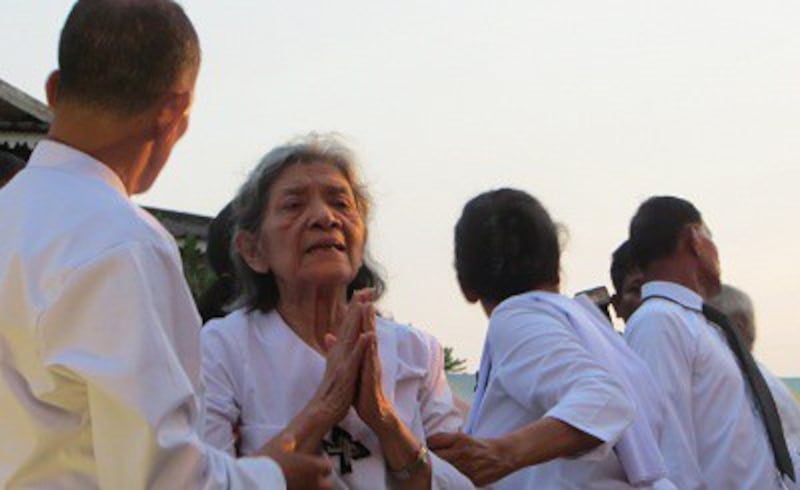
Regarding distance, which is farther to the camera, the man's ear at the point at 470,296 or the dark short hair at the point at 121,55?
the man's ear at the point at 470,296

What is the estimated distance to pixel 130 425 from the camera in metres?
2.68

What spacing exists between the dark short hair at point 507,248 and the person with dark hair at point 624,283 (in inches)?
77.4

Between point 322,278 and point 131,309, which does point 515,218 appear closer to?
point 322,278

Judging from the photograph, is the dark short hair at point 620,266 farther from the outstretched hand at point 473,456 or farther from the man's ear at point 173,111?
the man's ear at point 173,111

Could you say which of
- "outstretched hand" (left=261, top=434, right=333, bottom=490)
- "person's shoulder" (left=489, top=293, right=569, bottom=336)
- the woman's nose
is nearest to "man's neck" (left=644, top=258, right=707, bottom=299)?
"person's shoulder" (left=489, top=293, right=569, bottom=336)

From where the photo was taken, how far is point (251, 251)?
14.2 ft

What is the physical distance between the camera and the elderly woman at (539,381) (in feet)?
14.2

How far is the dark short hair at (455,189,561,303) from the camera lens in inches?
192

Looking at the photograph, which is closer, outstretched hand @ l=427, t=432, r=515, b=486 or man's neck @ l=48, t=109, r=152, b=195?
man's neck @ l=48, t=109, r=152, b=195

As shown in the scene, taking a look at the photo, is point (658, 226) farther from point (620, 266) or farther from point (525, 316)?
point (525, 316)

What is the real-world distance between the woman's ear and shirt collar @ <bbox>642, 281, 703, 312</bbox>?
248 cm

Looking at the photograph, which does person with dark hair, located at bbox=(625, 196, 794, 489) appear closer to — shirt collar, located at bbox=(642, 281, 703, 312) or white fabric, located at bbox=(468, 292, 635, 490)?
shirt collar, located at bbox=(642, 281, 703, 312)

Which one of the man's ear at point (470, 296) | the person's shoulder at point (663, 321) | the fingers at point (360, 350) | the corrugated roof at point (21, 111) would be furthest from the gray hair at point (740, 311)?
the corrugated roof at point (21, 111)

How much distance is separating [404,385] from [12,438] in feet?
5.11
